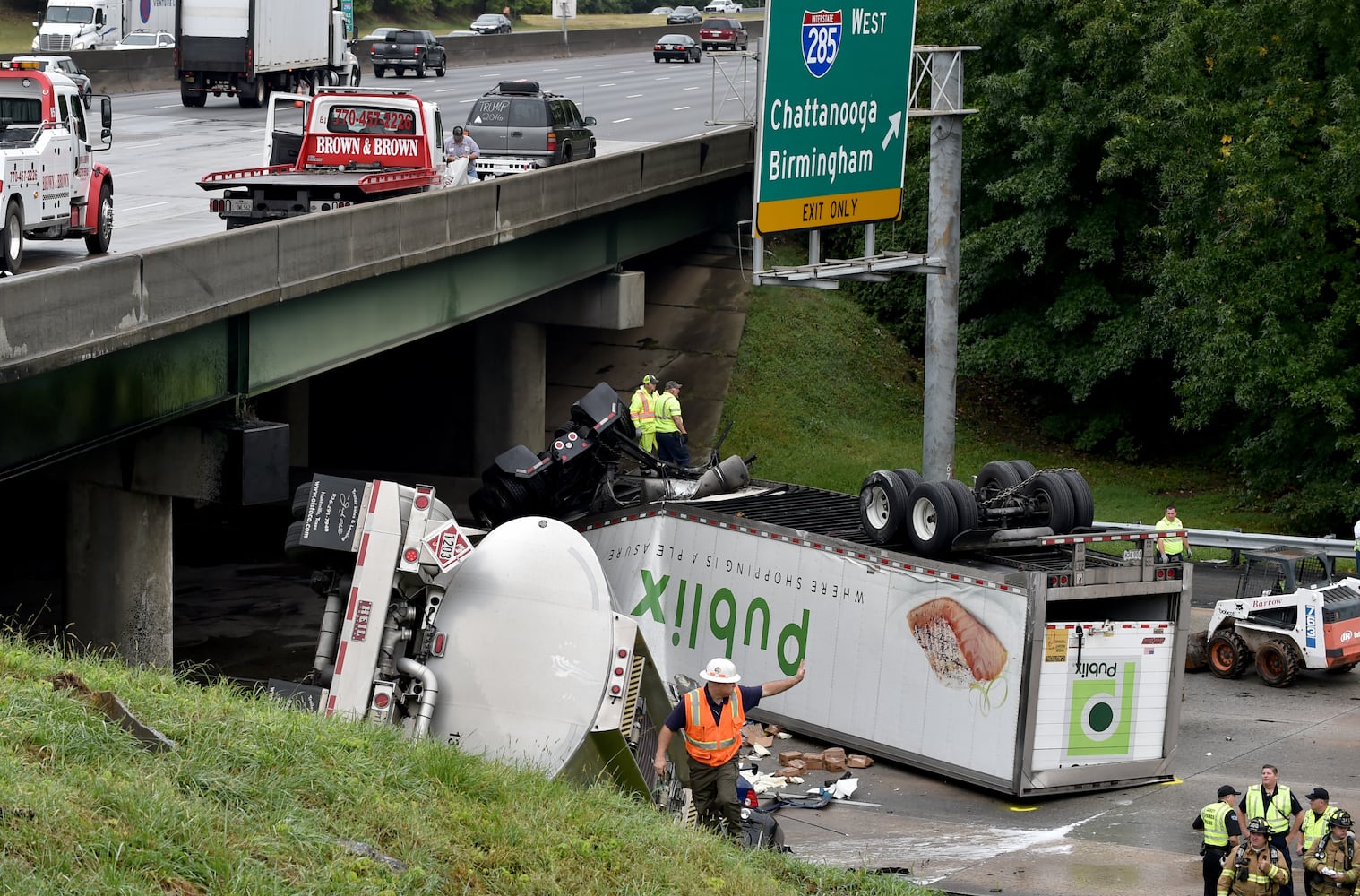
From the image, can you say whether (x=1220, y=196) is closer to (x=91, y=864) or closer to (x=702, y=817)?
(x=702, y=817)

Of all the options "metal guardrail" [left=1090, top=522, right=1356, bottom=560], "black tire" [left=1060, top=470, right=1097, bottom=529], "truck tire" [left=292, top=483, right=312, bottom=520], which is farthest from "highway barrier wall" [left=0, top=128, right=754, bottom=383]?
"metal guardrail" [left=1090, top=522, right=1356, bottom=560]

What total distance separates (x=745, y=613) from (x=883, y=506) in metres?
2.26

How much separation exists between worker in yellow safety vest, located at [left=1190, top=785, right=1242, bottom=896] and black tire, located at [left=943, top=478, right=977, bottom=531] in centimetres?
431

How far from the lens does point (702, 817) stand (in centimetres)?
1203

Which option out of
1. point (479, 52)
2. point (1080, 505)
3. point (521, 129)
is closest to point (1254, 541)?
point (1080, 505)

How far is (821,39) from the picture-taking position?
23.0 meters

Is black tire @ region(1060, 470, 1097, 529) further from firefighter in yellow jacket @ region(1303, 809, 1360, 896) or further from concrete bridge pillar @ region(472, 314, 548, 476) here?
concrete bridge pillar @ region(472, 314, 548, 476)

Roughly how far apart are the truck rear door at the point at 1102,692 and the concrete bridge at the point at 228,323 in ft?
29.6

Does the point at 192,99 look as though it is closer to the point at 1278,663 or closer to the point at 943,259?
the point at 943,259

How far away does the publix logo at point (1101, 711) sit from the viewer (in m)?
16.3

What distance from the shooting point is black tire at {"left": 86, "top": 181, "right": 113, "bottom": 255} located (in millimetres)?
22031

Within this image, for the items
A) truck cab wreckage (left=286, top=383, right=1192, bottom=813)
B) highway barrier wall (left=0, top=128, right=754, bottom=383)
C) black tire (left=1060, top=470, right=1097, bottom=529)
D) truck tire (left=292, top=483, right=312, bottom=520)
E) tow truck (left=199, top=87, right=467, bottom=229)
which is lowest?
truck cab wreckage (left=286, top=383, right=1192, bottom=813)

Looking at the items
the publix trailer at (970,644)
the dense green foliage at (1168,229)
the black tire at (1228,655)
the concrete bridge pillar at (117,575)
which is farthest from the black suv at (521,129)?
the black tire at (1228,655)

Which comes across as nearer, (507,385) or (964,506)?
(964,506)
